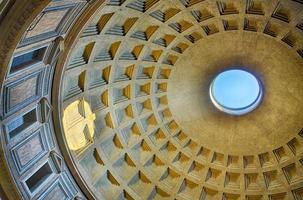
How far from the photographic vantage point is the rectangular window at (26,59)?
18.4 meters

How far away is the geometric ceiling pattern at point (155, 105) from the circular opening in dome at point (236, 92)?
3.22 meters

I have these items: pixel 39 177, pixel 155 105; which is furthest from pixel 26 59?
pixel 155 105

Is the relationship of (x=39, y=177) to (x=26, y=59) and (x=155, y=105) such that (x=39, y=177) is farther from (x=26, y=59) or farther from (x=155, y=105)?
(x=155, y=105)

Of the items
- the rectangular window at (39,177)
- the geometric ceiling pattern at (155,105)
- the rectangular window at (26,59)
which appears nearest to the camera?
the rectangular window at (26,59)

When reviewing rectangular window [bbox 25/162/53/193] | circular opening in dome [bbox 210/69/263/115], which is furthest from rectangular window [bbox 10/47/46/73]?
circular opening in dome [bbox 210/69/263/115]

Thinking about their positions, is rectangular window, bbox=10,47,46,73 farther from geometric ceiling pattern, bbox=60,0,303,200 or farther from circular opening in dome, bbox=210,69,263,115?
circular opening in dome, bbox=210,69,263,115

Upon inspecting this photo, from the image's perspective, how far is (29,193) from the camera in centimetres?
1994

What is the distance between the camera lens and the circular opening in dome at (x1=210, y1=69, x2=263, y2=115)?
96.2 ft

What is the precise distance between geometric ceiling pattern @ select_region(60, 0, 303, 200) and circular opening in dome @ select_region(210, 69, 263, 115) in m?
3.22

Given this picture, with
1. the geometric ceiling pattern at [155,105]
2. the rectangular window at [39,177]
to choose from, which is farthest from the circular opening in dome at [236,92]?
the rectangular window at [39,177]

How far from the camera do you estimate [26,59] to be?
1930 centimetres

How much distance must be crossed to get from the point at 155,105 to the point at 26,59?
1091cm

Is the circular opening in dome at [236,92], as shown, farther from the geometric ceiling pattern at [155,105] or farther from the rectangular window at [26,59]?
the rectangular window at [26,59]

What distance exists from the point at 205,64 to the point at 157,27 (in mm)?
4845
